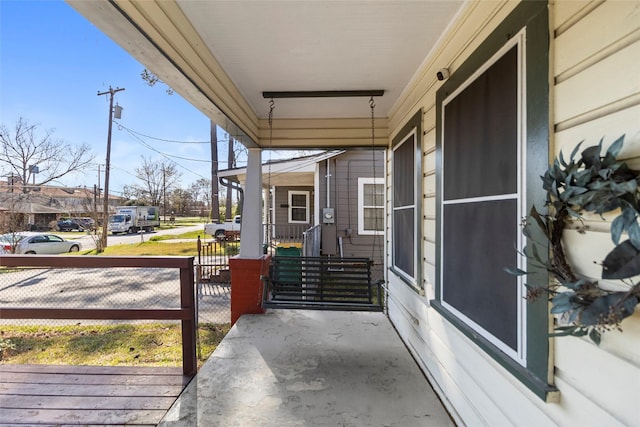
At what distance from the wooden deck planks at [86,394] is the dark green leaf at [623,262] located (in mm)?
2566

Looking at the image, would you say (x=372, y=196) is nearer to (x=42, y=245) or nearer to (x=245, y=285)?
(x=245, y=285)

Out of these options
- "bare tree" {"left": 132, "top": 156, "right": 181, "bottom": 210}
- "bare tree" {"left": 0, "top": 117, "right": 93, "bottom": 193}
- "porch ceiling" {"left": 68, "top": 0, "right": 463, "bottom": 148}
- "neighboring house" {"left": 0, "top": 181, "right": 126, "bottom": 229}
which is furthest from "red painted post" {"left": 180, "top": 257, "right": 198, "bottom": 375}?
"bare tree" {"left": 132, "top": 156, "right": 181, "bottom": 210}

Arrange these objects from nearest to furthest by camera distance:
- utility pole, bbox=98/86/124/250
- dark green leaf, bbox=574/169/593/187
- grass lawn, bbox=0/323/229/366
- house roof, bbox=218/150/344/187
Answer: dark green leaf, bbox=574/169/593/187 → grass lawn, bbox=0/323/229/366 → house roof, bbox=218/150/344/187 → utility pole, bbox=98/86/124/250

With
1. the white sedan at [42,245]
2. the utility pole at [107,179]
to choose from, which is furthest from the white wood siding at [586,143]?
the utility pole at [107,179]

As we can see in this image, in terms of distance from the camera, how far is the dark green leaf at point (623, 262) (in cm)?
78

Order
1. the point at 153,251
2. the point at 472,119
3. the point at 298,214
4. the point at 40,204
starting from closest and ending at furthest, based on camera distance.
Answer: the point at 472,119 → the point at 298,214 → the point at 153,251 → the point at 40,204

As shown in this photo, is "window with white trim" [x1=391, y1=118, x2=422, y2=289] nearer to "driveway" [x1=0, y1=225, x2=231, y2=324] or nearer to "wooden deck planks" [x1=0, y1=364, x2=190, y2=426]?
"wooden deck planks" [x1=0, y1=364, x2=190, y2=426]

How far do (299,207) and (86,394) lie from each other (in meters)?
7.82

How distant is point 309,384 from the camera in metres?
2.24

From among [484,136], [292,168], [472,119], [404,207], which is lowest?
[404,207]

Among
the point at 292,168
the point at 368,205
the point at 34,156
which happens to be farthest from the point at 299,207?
the point at 34,156

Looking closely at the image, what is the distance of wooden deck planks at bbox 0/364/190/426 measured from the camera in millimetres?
1928

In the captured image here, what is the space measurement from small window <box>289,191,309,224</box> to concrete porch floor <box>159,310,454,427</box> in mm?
6432

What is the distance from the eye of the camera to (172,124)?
725 inches
